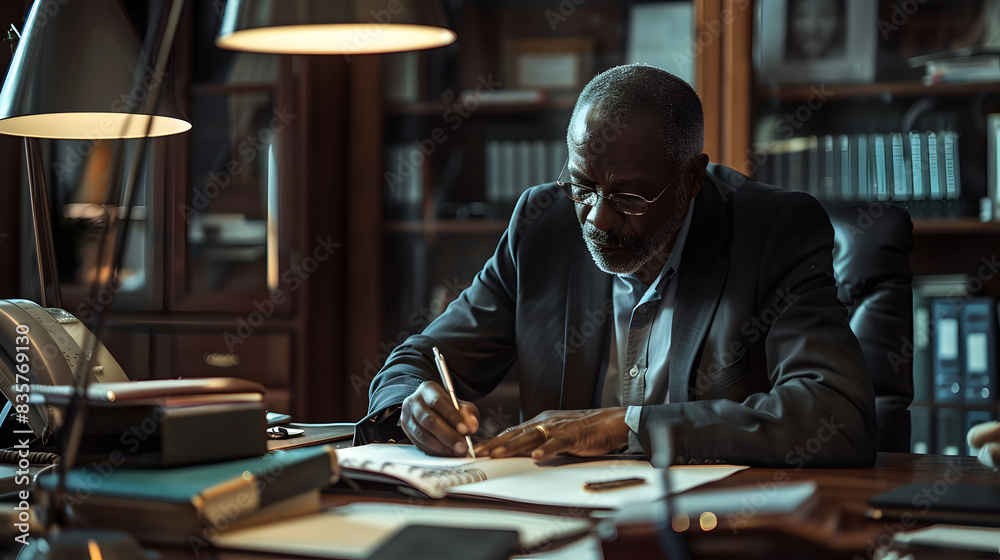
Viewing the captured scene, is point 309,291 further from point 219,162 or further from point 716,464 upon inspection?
point 716,464

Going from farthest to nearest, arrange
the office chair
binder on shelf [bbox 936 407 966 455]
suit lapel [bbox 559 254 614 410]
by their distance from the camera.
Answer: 1. binder on shelf [bbox 936 407 966 455]
2. the office chair
3. suit lapel [bbox 559 254 614 410]

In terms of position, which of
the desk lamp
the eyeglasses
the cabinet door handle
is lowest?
the cabinet door handle

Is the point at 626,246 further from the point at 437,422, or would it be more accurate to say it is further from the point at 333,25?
the point at 333,25

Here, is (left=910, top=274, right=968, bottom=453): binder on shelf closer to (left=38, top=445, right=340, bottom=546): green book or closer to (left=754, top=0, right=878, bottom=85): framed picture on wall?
(left=754, top=0, right=878, bottom=85): framed picture on wall

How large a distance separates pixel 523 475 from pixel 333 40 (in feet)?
2.50

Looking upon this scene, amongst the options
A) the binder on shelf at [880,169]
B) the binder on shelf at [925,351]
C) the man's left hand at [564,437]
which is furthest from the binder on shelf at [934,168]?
the man's left hand at [564,437]

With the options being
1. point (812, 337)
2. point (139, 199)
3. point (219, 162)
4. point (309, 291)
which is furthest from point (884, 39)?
point (139, 199)

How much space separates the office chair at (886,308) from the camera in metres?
1.79

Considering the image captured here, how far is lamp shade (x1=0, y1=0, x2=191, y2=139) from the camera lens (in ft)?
4.39

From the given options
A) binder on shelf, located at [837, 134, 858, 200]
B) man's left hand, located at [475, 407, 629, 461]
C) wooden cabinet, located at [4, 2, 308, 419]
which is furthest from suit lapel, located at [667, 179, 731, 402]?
wooden cabinet, located at [4, 2, 308, 419]

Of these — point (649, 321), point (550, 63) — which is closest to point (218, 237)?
point (550, 63)

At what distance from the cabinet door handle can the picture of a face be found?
6.62 ft

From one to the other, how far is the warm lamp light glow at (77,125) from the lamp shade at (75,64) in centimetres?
4

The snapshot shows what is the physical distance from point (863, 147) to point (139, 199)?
2.34 m
